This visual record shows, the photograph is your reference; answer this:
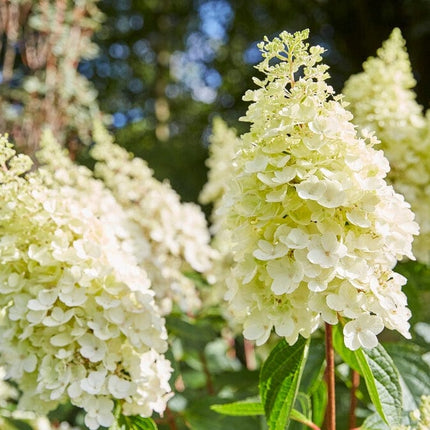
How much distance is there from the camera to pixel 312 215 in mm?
799

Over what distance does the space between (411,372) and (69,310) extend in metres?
0.69

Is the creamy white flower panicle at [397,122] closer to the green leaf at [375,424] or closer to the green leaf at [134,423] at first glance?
the green leaf at [375,424]

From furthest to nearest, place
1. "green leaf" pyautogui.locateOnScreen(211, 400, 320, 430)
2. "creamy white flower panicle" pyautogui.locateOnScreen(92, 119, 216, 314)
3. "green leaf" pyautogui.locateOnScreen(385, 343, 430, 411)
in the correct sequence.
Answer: "creamy white flower panicle" pyautogui.locateOnScreen(92, 119, 216, 314)
"green leaf" pyautogui.locateOnScreen(385, 343, 430, 411)
"green leaf" pyautogui.locateOnScreen(211, 400, 320, 430)

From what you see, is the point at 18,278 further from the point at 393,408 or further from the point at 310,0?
the point at 310,0

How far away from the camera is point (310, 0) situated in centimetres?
525

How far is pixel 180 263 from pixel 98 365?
2.29ft

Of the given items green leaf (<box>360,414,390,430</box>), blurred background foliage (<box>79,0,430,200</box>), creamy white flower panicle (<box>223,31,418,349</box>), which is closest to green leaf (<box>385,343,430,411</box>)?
green leaf (<box>360,414,390,430</box>)

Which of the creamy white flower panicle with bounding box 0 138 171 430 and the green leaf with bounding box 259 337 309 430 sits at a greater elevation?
the creamy white flower panicle with bounding box 0 138 171 430

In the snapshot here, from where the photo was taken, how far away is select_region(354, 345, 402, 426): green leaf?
865mm

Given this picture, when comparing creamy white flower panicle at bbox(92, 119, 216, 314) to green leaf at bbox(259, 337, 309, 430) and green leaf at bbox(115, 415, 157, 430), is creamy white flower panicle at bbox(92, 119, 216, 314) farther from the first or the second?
green leaf at bbox(259, 337, 309, 430)

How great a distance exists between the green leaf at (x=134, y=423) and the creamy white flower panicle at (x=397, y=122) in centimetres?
75

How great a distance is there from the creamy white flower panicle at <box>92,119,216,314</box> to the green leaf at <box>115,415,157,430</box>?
45cm

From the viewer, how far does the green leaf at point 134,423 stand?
1028mm

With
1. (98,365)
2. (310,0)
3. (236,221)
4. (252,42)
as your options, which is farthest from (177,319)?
(252,42)
